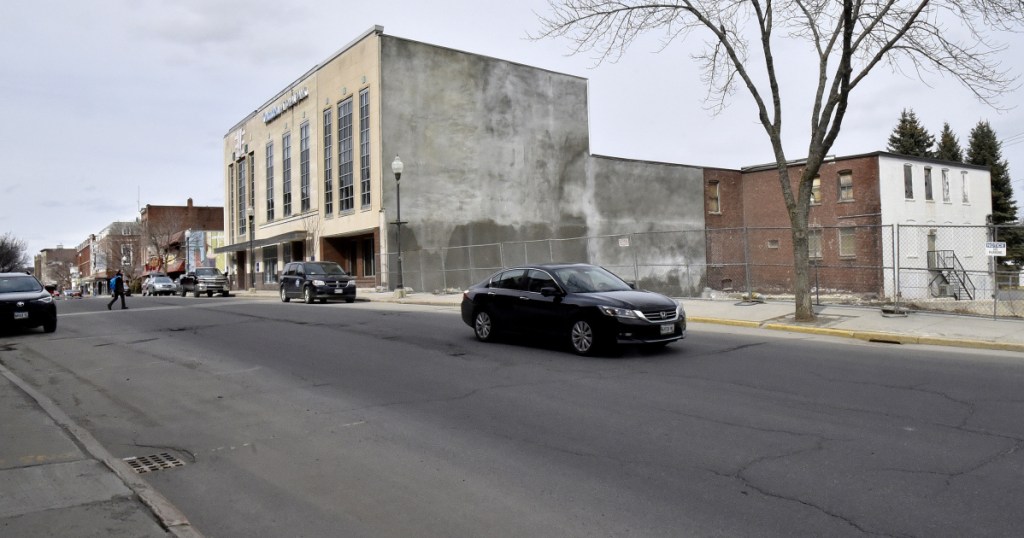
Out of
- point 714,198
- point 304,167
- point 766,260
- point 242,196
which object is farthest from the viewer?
point 242,196

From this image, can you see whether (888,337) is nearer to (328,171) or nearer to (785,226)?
(785,226)

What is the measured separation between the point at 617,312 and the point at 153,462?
6.63 m

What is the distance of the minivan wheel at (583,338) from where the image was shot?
1055cm

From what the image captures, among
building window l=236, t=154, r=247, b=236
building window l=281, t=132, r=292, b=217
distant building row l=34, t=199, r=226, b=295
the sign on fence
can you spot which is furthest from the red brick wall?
distant building row l=34, t=199, r=226, b=295

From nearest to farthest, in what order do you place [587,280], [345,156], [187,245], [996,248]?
1. [587,280]
2. [996,248]
3. [345,156]
4. [187,245]

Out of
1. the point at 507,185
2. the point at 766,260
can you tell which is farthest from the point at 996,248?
the point at 766,260

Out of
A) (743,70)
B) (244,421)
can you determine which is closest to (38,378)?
(244,421)

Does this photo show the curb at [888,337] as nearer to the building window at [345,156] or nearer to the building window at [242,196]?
the building window at [345,156]

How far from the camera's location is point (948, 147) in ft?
195

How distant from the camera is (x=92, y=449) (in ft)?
18.8

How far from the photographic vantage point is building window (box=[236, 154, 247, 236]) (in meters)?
56.3

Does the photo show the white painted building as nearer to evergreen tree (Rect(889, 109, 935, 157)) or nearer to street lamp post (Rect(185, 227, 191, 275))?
evergreen tree (Rect(889, 109, 935, 157))

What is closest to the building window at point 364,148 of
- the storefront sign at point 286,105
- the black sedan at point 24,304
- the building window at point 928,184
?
the storefront sign at point 286,105

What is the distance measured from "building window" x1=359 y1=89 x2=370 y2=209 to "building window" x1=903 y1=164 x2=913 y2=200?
29.1 m
